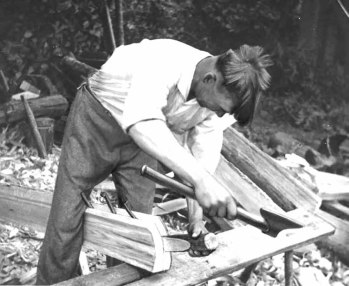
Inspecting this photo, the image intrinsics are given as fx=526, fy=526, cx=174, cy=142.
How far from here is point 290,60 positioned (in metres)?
4.93

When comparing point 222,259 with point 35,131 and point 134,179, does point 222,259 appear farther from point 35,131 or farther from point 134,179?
point 35,131

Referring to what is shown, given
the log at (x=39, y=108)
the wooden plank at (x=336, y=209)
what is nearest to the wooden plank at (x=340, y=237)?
the wooden plank at (x=336, y=209)

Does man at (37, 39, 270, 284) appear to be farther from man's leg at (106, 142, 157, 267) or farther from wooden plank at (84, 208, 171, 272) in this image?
wooden plank at (84, 208, 171, 272)

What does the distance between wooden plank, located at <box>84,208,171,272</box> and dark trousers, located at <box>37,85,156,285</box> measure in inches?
7.4

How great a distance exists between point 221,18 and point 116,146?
2.13 meters

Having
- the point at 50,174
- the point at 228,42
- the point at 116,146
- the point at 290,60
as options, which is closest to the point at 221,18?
the point at 228,42

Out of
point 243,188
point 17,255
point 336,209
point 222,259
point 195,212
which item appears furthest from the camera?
point 336,209

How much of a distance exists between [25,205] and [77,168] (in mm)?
837

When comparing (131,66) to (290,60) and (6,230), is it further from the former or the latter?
(290,60)

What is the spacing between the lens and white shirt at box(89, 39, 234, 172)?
2.04 metres

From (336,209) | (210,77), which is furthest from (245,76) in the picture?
(336,209)

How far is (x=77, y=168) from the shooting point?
2.46 meters

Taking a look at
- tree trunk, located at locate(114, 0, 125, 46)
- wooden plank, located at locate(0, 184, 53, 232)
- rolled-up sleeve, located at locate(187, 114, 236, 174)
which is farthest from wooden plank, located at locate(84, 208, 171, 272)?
tree trunk, located at locate(114, 0, 125, 46)

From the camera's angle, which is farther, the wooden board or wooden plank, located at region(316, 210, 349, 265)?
wooden plank, located at region(316, 210, 349, 265)
